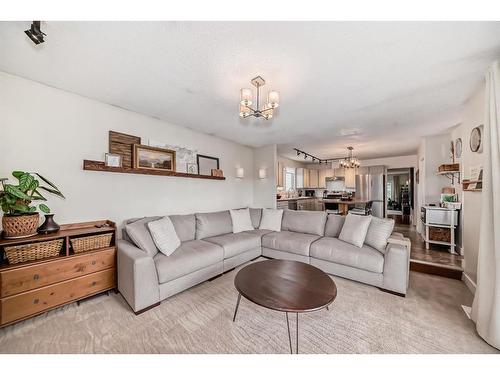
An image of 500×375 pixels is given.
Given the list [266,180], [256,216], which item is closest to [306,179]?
[266,180]

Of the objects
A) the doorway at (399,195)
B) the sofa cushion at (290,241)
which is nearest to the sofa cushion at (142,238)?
the sofa cushion at (290,241)

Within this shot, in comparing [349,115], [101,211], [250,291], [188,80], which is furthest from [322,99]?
[101,211]

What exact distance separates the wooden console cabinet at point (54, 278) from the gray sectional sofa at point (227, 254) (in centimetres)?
19

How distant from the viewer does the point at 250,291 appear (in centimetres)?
161

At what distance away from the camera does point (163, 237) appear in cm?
240

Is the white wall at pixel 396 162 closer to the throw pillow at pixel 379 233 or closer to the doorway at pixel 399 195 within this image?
the doorway at pixel 399 195

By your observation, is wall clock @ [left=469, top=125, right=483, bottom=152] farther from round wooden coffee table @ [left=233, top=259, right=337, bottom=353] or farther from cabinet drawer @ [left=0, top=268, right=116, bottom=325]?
cabinet drawer @ [left=0, top=268, right=116, bottom=325]

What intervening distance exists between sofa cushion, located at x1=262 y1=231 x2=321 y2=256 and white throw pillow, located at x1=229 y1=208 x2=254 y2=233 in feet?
1.50

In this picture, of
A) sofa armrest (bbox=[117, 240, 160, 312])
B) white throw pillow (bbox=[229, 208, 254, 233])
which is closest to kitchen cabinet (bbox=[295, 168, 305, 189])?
white throw pillow (bbox=[229, 208, 254, 233])

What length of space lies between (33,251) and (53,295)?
0.46 metres

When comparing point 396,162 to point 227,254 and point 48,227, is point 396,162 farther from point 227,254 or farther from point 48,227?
point 48,227

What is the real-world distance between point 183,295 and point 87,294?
0.98 meters
